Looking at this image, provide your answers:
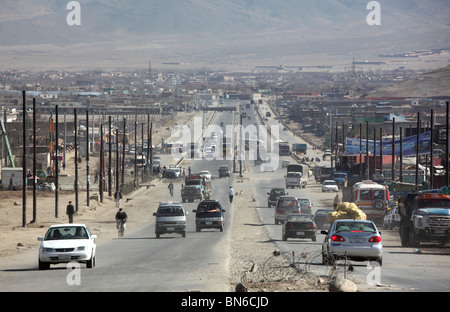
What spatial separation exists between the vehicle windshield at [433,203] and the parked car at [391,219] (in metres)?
10.2

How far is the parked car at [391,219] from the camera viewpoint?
45.3 m

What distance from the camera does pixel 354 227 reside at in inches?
1041

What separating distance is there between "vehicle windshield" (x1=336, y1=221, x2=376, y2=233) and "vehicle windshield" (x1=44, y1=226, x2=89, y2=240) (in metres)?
7.47

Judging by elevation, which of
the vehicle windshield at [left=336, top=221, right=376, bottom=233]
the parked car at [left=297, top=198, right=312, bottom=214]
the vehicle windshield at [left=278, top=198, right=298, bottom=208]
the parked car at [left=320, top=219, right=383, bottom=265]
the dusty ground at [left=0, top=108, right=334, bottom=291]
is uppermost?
the vehicle windshield at [left=336, top=221, right=376, bottom=233]

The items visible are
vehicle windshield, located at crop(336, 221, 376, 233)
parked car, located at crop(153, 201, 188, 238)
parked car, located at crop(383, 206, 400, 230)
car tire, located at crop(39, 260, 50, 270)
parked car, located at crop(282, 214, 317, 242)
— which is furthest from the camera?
parked car, located at crop(383, 206, 400, 230)

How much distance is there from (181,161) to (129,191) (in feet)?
155

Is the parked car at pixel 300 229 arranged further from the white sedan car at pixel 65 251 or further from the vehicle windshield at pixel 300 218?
the white sedan car at pixel 65 251

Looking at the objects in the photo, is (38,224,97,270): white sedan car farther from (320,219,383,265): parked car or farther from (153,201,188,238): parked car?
(153,201,188,238): parked car

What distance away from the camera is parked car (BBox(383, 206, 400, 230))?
45312 mm

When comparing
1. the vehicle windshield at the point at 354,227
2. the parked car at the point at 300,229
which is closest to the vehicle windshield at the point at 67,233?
the vehicle windshield at the point at 354,227

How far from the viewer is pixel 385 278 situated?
76.1ft

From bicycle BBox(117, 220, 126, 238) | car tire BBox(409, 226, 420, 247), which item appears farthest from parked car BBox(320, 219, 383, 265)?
bicycle BBox(117, 220, 126, 238)

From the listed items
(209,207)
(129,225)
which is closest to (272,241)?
(209,207)
